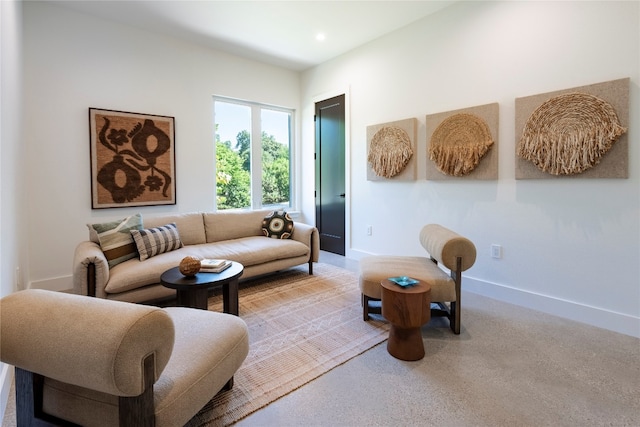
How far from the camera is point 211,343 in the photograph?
140cm

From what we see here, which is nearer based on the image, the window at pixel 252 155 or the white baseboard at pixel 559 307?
the white baseboard at pixel 559 307

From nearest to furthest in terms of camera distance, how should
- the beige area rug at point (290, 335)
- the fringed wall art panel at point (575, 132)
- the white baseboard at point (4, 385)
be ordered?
the white baseboard at point (4, 385) < the beige area rug at point (290, 335) < the fringed wall art panel at point (575, 132)

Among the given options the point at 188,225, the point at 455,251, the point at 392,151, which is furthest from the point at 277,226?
the point at 455,251

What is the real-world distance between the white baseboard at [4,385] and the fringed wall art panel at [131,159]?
2158mm

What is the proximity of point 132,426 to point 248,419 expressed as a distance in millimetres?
629

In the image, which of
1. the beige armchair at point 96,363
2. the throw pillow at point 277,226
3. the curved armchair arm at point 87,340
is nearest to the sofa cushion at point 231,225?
the throw pillow at point 277,226

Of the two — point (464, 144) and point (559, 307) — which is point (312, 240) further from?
point (559, 307)

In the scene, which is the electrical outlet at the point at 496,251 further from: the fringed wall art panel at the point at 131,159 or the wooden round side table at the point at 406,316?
the fringed wall art panel at the point at 131,159

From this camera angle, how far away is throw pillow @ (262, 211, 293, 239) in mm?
3865

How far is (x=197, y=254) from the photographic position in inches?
120

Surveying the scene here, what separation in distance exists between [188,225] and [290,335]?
74.8 inches

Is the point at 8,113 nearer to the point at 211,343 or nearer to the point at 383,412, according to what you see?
the point at 211,343

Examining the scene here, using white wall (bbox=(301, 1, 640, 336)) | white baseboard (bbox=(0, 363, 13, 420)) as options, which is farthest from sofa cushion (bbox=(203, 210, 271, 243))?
white baseboard (bbox=(0, 363, 13, 420))

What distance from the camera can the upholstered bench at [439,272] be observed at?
2.29m
